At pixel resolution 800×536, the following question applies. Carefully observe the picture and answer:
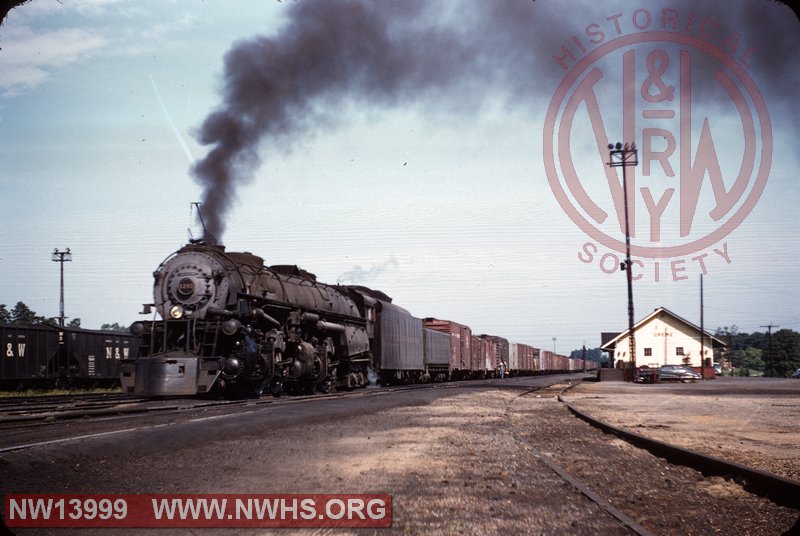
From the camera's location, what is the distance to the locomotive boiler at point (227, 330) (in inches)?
607

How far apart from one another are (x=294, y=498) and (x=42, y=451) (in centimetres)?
338

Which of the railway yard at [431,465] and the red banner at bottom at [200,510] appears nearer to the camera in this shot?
the red banner at bottom at [200,510]

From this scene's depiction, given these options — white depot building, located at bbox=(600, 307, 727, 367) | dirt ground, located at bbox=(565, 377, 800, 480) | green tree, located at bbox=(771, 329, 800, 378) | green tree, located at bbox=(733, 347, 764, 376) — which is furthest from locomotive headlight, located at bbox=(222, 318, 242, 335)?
green tree, located at bbox=(733, 347, 764, 376)

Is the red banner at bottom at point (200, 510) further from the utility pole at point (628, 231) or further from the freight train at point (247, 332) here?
the utility pole at point (628, 231)

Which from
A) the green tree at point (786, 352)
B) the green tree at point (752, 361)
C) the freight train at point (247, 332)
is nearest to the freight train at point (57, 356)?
the freight train at point (247, 332)

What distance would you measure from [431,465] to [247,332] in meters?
10.3

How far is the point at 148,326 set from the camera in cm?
1681

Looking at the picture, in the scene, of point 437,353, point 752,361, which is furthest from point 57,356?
point 752,361

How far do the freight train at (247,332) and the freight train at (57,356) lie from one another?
749 centimetres

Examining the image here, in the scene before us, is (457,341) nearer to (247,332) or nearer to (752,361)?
(247,332)

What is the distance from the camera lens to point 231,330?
632 inches

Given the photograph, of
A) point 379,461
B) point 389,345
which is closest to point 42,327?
point 389,345

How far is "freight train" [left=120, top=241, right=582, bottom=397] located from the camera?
1550 cm

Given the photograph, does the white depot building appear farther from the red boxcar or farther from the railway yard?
the railway yard
